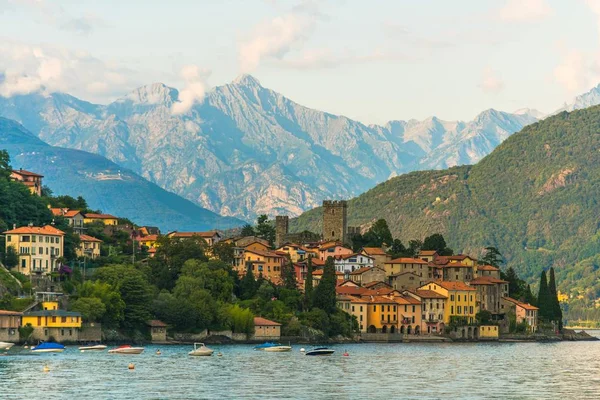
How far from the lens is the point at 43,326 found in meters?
140

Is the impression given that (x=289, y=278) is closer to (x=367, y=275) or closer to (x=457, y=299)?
(x=367, y=275)

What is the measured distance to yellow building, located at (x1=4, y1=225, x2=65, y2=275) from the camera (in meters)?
157

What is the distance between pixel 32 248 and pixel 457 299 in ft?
210

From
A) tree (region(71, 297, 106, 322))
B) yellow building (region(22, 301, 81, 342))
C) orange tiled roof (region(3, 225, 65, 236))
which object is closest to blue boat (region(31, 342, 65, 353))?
yellow building (region(22, 301, 81, 342))

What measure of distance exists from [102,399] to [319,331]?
264 feet

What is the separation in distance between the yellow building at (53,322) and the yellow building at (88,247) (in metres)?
28.9

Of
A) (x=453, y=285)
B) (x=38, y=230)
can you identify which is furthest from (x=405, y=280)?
(x=38, y=230)

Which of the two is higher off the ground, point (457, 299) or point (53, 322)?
point (457, 299)

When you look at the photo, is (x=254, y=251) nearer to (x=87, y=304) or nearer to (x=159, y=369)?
(x=87, y=304)

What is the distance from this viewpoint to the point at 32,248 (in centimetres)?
15775

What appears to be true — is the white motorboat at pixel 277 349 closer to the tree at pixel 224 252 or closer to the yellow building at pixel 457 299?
the tree at pixel 224 252

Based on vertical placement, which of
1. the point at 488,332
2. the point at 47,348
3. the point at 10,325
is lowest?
the point at 47,348

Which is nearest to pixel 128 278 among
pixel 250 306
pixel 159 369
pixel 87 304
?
pixel 87 304

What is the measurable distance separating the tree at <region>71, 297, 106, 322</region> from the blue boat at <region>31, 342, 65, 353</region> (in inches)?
309
